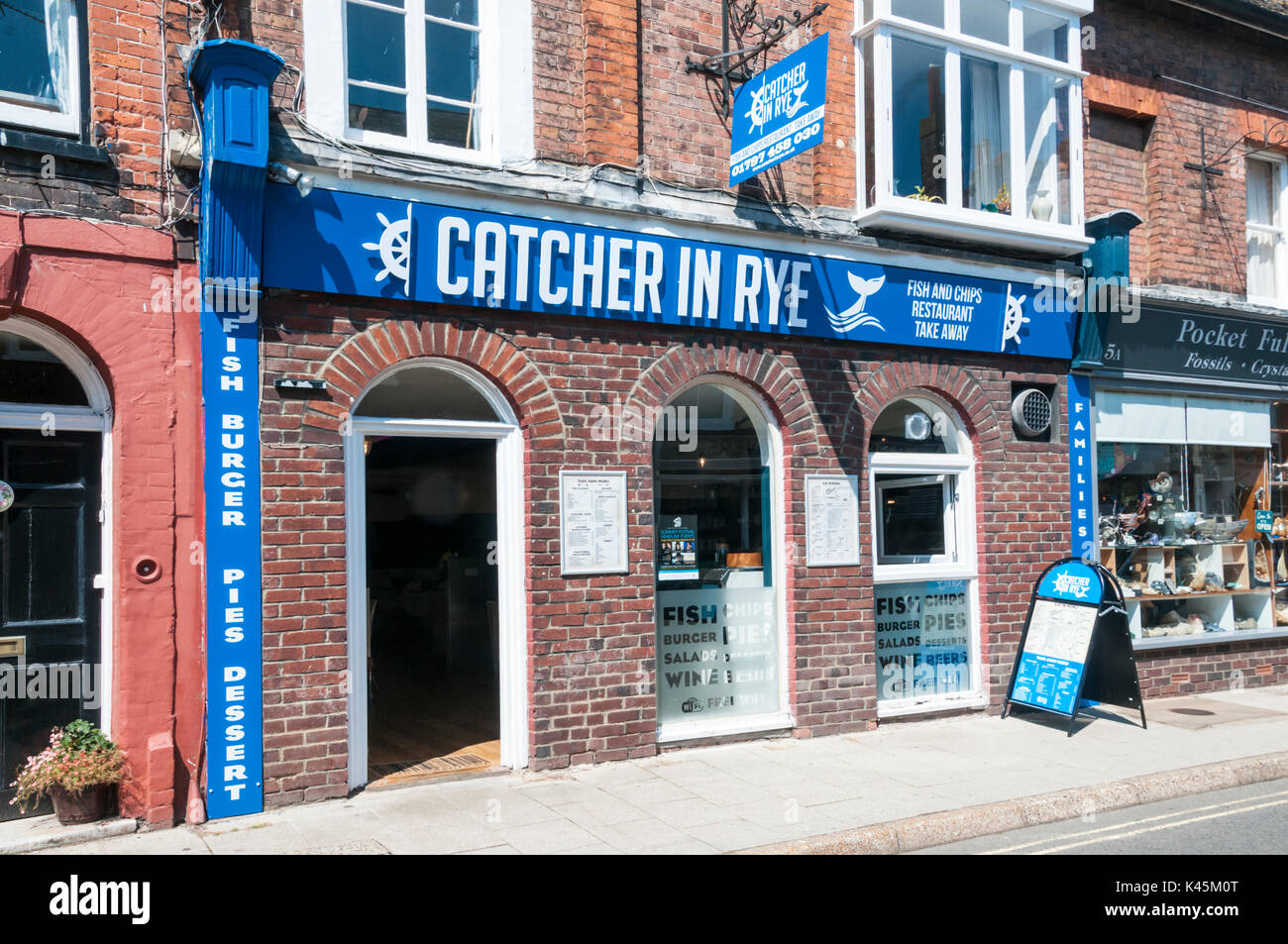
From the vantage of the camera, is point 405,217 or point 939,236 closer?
point 405,217

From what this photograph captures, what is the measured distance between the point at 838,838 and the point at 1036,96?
796 cm

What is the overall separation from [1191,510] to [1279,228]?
3.84m

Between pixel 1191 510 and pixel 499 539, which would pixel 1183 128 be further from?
pixel 499 539

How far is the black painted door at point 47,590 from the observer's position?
21.0 ft

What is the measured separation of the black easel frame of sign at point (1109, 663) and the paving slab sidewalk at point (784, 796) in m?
0.30

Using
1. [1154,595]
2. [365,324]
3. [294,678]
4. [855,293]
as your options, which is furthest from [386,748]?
[1154,595]

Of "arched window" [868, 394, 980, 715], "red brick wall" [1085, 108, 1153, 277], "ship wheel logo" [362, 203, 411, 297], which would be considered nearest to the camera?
"ship wheel logo" [362, 203, 411, 297]

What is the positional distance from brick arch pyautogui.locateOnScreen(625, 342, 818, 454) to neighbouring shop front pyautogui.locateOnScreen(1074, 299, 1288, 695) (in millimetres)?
3600

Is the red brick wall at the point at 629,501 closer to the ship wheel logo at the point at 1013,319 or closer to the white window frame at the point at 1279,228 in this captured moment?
the ship wheel logo at the point at 1013,319

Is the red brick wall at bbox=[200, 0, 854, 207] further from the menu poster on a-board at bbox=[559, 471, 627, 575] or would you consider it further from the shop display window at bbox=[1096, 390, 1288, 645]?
the shop display window at bbox=[1096, 390, 1288, 645]

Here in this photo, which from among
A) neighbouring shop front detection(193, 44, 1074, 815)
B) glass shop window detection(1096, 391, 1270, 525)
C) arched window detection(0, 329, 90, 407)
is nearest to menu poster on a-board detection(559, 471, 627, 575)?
neighbouring shop front detection(193, 44, 1074, 815)

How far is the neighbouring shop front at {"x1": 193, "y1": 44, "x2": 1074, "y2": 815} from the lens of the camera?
6910mm

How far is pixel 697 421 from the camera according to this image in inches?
355

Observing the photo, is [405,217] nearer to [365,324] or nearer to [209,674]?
[365,324]
